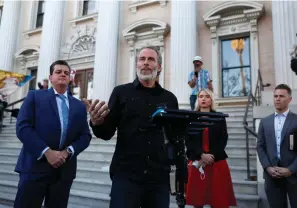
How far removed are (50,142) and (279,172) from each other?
2626mm

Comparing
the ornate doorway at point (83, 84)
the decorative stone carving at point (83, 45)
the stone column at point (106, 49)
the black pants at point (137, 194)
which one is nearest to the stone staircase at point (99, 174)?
the black pants at point (137, 194)

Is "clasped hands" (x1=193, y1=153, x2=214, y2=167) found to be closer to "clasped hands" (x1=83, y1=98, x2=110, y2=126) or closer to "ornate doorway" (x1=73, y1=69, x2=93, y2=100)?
"clasped hands" (x1=83, y1=98, x2=110, y2=126)

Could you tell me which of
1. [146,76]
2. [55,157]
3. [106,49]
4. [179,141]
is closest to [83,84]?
[106,49]

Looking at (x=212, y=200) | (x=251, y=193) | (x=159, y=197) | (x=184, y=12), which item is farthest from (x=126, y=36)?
(x=159, y=197)

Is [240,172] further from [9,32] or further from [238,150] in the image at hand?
[9,32]

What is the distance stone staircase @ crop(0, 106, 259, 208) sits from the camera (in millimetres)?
→ 4854

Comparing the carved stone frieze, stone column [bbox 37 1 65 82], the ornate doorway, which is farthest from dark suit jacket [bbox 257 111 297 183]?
stone column [bbox 37 1 65 82]

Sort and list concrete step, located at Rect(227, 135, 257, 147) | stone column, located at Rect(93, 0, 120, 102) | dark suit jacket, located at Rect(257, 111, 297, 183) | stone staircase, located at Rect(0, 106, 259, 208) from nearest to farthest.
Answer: dark suit jacket, located at Rect(257, 111, 297, 183)
stone staircase, located at Rect(0, 106, 259, 208)
concrete step, located at Rect(227, 135, 257, 147)
stone column, located at Rect(93, 0, 120, 102)

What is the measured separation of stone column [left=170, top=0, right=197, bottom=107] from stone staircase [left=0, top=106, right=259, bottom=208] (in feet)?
7.11

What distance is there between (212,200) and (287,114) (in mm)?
1477

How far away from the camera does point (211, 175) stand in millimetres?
3551

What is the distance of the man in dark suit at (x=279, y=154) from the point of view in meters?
3.38

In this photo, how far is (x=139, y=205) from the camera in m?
2.06

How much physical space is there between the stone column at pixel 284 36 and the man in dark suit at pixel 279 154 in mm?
5253
